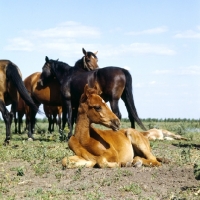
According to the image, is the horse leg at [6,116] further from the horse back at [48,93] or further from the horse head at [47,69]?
the horse back at [48,93]

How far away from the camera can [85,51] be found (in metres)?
16.6

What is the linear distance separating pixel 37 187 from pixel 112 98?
270 inches

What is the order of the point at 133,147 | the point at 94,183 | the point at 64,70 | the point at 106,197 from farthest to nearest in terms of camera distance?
1. the point at 64,70
2. the point at 133,147
3. the point at 94,183
4. the point at 106,197

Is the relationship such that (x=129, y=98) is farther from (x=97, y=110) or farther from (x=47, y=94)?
(x=97, y=110)

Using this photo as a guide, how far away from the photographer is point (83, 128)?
353 inches

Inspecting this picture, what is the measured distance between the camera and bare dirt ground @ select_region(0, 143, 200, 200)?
7.23 m

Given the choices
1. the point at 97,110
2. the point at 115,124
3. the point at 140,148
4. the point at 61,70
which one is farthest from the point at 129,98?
the point at 115,124

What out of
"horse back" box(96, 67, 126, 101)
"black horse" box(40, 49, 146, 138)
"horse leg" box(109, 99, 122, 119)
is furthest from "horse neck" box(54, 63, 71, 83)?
"horse leg" box(109, 99, 122, 119)

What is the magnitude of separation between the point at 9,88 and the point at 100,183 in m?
6.55

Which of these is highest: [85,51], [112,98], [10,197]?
[85,51]

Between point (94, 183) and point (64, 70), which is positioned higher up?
point (64, 70)

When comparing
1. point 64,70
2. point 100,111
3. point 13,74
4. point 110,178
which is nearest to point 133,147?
point 100,111

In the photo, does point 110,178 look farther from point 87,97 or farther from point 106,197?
point 87,97

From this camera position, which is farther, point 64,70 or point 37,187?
point 64,70
